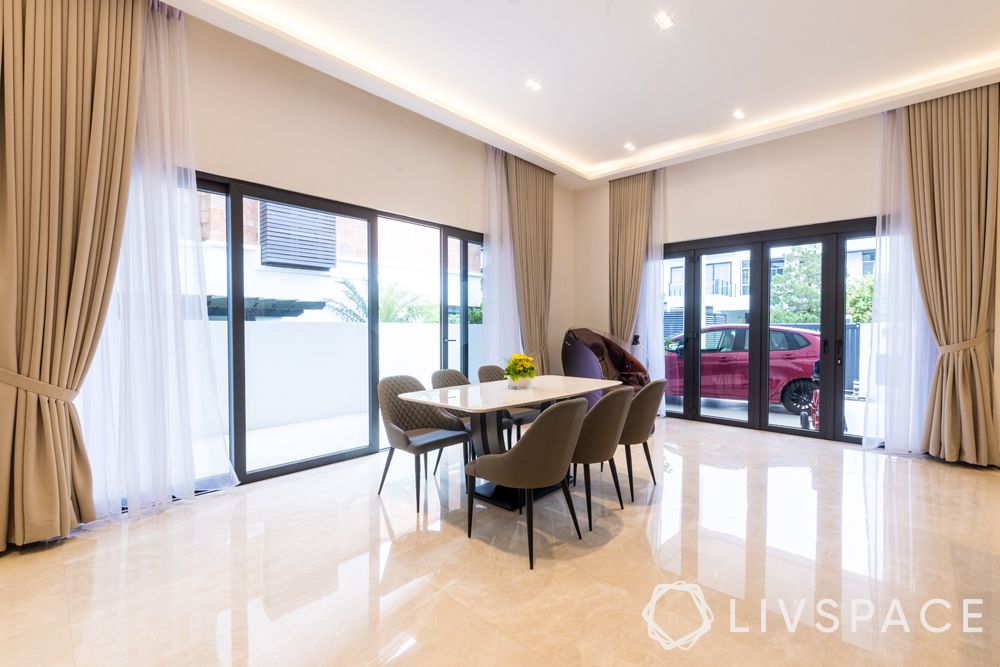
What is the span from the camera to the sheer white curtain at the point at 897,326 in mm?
4289

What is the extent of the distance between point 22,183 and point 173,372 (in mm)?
1344

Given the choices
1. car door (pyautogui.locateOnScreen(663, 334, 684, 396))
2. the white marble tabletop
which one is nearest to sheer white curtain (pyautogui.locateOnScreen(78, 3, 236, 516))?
the white marble tabletop

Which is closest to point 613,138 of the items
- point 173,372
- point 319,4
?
point 319,4

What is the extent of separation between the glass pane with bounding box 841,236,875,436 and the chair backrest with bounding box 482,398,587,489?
13.3 ft

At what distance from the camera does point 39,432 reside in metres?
2.58

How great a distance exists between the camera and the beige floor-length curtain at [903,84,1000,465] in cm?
390

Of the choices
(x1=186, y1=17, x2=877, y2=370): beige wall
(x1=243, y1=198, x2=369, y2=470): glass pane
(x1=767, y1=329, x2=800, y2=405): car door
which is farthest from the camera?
(x1=767, y1=329, x2=800, y2=405): car door

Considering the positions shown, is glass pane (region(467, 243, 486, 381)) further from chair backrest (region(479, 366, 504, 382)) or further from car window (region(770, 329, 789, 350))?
car window (region(770, 329, 789, 350))

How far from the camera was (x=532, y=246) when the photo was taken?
19.4 ft

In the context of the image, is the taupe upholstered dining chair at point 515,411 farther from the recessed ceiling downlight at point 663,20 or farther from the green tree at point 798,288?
the green tree at point 798,288

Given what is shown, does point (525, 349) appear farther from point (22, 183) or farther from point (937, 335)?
point (22, 183)

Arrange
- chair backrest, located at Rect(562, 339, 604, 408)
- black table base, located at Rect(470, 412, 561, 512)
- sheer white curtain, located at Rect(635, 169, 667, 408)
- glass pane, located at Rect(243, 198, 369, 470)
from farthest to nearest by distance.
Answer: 1. sheer white curtain, located at Rect(635, 169, 667, 408)
2. chair backrest, located at Rect(562, 339, 604, 408)
3. glass pane, located at Rect(243, 198, 369, 470)
4. black table base, located at Rect(470, 412, 561, 512)

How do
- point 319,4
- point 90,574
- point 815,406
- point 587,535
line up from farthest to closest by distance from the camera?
point 815,406
point 319,4
point 587,535
point 90,574

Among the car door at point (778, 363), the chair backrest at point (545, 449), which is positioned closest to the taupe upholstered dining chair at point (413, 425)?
the chair backrest at point (545, 449)
